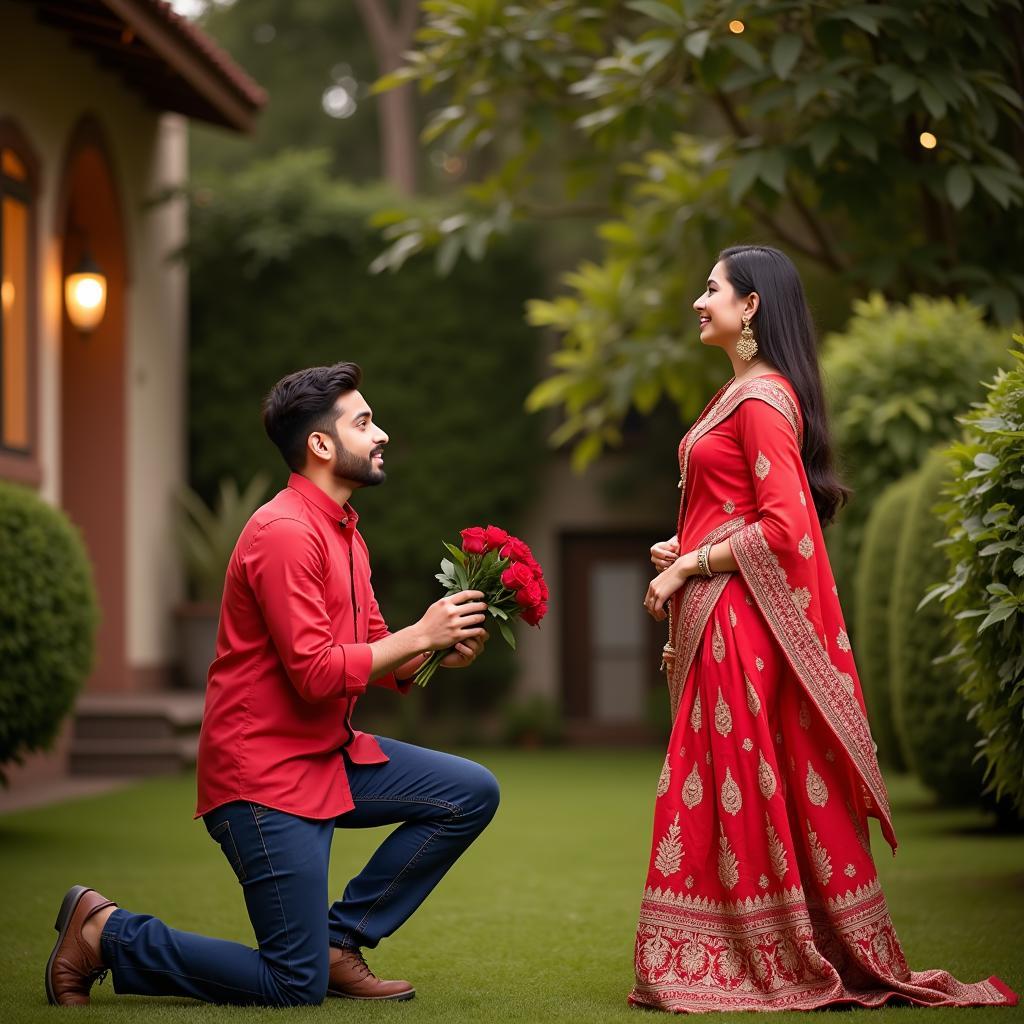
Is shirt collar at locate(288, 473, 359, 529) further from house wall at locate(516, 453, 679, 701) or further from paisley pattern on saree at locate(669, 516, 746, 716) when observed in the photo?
house wall at locate(516, 453, 679, 701)

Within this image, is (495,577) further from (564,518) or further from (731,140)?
(564,518)

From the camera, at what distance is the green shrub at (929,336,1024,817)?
502 cm

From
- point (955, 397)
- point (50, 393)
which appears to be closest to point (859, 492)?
point (955, 397)

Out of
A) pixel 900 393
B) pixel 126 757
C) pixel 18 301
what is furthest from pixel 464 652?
pixel 126 757

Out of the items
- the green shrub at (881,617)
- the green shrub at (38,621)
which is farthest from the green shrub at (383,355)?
the green shrub at (38,621)

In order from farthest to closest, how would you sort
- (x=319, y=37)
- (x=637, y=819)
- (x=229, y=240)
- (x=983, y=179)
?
1. (x=319, y=37)
2. (x=229, y=240)
3. (x=637, y=819)
4. (x=983, y=179)

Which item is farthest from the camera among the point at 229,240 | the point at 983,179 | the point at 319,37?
the point at 319,37

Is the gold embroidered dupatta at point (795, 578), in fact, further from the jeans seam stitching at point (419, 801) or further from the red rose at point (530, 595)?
the jeans seam stitching at point (419, 801)

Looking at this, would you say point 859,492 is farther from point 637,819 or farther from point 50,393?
point 50,393

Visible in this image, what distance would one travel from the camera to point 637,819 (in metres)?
Answer: 9.44

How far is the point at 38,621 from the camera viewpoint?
7684mm

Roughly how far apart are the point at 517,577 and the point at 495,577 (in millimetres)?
98

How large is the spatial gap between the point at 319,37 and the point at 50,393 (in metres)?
15.2

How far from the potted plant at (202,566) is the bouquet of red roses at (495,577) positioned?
9736 millimetres
